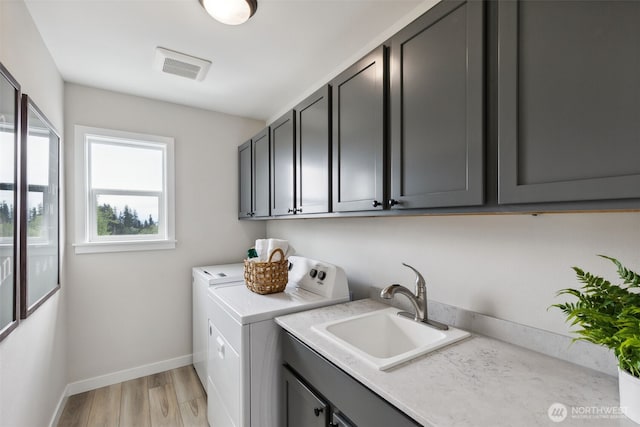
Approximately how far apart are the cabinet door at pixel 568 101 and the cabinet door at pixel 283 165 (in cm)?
137

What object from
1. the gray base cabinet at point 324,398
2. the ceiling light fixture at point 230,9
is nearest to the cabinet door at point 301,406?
the gray base cabinet at point 324,398

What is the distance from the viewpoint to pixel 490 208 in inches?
37.6

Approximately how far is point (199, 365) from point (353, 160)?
88.2 inches

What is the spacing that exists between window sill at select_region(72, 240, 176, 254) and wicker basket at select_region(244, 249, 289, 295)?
48.2 inches

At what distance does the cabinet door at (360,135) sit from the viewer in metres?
1.34

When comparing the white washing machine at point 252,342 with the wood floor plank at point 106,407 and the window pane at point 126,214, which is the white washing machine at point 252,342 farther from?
the window pane at point 126,214

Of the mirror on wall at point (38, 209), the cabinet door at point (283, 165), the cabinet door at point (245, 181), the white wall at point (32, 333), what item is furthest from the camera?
the cabinet door at point (245, 181)

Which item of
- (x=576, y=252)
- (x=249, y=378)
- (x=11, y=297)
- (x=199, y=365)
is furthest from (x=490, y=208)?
(x=199, y=365)

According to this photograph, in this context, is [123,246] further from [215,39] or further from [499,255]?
[499,255]

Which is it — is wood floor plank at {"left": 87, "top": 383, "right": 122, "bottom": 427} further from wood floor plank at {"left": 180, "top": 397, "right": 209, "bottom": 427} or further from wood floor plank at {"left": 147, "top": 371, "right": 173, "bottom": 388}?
wood floor plank at {"left": 180, "top": 397, "right": 209, "bottom": 427}

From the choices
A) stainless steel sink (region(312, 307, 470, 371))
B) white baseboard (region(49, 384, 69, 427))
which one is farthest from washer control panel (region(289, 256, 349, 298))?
white baseboard (region(49, 384, 69, 427))

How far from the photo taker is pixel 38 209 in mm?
1642

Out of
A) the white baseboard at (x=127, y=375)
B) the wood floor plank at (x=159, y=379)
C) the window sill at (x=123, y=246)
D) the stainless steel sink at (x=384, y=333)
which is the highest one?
the window sill at (x=123, y=246)

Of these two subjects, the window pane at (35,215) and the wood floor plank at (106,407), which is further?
the wood floor plank at (106,407)
